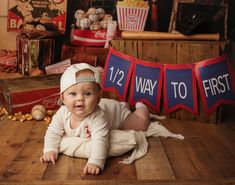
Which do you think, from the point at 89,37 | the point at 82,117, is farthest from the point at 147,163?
the point at 89,37

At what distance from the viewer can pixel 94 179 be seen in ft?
4.36

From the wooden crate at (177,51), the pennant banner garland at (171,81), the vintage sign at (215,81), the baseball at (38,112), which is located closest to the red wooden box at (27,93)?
the baseball at (38,112)

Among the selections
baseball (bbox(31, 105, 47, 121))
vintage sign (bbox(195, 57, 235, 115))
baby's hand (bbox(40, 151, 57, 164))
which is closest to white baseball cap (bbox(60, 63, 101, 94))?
baby's hand (bbox(40, 151, 57, 164))

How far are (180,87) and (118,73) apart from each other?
1.14 ft

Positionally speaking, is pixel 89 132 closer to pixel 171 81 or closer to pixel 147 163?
pixel 147 163

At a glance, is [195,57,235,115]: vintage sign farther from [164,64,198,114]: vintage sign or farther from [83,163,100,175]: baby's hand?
[83,163,100,175]: baby's hand

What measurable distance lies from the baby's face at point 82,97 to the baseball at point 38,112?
532 mm

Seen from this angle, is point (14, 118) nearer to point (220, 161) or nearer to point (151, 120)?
point (151, 120)

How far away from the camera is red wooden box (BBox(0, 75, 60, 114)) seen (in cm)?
203

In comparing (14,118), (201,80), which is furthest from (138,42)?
(14,118)

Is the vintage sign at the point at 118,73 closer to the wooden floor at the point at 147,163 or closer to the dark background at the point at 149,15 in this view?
the wooden floor at the point at 147,163

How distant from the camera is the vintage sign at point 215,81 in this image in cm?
193

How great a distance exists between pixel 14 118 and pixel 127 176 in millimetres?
879

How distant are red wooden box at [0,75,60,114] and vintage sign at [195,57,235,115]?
789 millimetres
